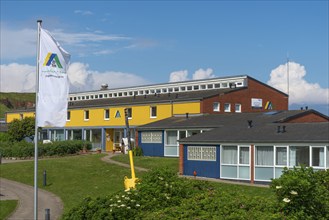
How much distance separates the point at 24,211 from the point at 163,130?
71.1 ft

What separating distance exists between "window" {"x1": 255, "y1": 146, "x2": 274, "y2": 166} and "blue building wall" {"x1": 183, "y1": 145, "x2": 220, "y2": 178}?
9.37ft

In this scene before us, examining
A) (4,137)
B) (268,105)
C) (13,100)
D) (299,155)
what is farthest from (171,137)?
(13,100)

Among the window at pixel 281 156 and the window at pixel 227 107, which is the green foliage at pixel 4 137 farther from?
the window at pixel 281 156

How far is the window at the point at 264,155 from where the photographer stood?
27984 mm

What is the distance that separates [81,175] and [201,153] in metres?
7.93

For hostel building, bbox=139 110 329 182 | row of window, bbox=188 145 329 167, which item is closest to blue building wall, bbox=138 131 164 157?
hostel building, bbox=139 110 329 182

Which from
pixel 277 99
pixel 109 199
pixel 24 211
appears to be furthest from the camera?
pixel 277 99

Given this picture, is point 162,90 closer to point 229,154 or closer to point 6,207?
point 229,154

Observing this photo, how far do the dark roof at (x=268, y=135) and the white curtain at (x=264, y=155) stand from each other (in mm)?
499

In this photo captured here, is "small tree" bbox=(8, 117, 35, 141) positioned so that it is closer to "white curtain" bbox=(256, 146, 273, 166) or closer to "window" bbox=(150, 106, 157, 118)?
"window" bbox=(150, 106, 157, 118)

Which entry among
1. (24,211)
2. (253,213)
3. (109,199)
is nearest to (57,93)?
(109,199)

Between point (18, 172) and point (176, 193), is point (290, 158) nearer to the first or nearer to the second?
point (176, 193)

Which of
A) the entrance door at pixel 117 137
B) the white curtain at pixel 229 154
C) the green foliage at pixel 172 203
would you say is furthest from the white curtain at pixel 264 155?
the entrance door at pixel 117 137

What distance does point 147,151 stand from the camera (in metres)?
44.1
